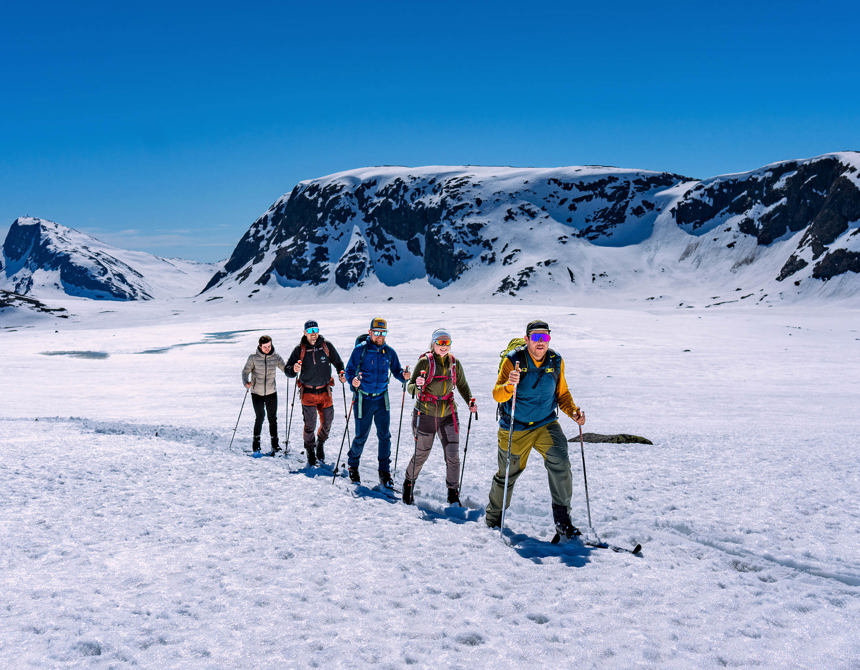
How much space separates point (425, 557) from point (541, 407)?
7.85 feet

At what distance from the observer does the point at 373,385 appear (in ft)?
31.7

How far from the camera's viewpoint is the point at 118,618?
4840 mm

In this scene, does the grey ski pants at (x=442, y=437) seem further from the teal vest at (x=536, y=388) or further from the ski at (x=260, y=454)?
the ski at (x=260, y=454)

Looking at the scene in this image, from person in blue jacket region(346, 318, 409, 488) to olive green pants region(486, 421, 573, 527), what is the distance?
2590 millimetres

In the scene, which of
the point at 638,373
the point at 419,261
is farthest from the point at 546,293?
the point at 638,373

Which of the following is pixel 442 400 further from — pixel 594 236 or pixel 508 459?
pixel 594 236

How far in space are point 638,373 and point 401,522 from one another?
68.9 ft

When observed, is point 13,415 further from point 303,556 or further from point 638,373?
point 638,373

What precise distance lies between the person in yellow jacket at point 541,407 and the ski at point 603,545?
0.44 ft

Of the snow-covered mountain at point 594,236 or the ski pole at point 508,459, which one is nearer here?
the ski pole at point 508,459

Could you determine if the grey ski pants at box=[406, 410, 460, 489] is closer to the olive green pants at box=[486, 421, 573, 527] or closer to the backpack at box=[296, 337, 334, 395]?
the olive green pants at box=[486, 421, 573, 527]


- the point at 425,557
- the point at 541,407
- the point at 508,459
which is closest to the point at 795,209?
the point at 541,407

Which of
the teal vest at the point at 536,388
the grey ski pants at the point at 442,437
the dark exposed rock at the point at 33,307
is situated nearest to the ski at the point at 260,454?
the grey ski pants at the point at 442,437

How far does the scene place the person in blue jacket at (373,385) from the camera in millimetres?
9656
